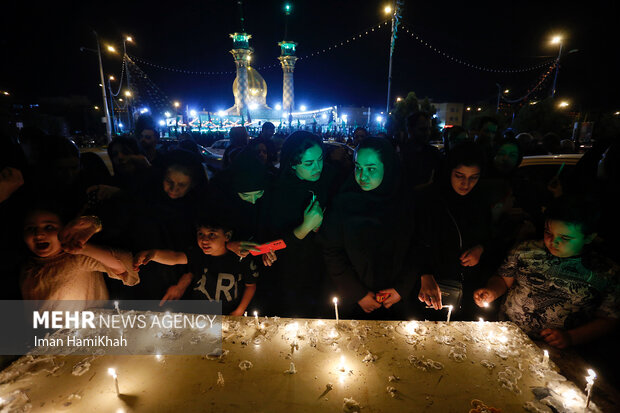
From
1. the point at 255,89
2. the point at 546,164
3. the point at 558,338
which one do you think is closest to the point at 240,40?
the point at 255,89

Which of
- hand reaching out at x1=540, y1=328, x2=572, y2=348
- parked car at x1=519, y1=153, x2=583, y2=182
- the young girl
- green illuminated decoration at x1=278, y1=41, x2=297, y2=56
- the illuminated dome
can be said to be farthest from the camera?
green illuminated decoration at x1=278, y1=41, x2=297, y2=56

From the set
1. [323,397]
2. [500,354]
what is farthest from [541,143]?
[323,397]

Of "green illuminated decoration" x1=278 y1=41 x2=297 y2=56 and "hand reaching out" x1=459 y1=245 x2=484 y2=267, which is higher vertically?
"green illuminated decoration" x1=278 y1=41 x2=297 y2=56

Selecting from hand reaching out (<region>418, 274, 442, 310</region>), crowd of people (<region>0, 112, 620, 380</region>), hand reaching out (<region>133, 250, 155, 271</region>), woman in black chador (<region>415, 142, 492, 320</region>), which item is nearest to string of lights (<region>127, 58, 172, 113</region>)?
crowd of people (<region>0, 112, 620, 380</region>)

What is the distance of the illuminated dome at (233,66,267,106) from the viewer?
39.0m

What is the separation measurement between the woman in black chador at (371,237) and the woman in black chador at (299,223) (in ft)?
0.69

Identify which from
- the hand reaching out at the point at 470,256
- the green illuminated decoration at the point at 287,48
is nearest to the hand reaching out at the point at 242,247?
the hand reaching out at the point at 470,256

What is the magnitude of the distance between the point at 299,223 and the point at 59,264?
1797 mm

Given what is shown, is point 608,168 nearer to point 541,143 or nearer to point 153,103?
point 541,143

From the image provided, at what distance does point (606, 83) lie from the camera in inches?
1100

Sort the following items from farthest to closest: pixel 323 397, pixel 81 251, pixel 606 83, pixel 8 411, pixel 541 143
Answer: pixel 606 83 < pixel 541 143 < pixel 81 251 < pixel 323 397 < pixel 8 411

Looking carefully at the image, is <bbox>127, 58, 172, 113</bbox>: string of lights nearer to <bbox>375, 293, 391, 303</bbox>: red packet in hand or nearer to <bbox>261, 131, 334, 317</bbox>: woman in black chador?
<bbox>261, 131, 334, 317</bbox>: woman in black chador

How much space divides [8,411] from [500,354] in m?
2.51

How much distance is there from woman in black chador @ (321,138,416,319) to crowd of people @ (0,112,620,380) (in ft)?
0.04
